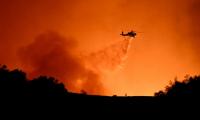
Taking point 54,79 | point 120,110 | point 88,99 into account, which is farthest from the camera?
point 54,79

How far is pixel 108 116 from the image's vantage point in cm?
1733

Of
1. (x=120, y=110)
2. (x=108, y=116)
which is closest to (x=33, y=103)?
(x=108, y=116)

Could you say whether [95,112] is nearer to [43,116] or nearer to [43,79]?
[43,116]

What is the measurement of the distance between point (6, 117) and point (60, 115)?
5.22m

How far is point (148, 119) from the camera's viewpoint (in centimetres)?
1702

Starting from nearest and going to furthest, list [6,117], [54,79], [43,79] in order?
[6,117], [43,79], [54,79]

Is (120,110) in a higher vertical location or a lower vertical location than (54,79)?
lower

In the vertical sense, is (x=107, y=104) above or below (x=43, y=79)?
below

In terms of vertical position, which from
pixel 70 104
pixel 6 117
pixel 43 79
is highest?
pixel 43 79

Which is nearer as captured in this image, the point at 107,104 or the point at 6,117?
the point at 6,117

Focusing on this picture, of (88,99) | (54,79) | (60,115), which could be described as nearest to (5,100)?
(60,115)

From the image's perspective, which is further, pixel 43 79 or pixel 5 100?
pixel 43 79

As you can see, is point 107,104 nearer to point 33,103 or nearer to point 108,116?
point 108,116

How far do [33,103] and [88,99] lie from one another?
6259mm
